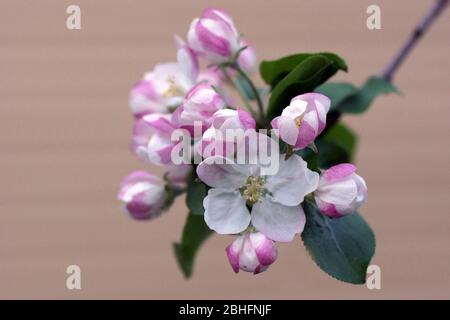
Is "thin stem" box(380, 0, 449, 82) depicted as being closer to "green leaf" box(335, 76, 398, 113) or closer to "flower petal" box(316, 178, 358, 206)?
"green leaf" box(335, 76, 398, 113)

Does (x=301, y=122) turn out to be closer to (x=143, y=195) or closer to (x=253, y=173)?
(x=253, y=173)

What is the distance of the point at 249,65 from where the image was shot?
27.9 inches

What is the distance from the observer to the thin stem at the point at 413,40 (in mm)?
781

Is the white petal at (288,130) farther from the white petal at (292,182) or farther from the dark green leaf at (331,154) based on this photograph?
the dark green leaf at (331,154)

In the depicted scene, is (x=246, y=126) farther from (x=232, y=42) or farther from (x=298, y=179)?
(x=232, y=42)

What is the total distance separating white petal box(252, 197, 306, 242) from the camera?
50 cm

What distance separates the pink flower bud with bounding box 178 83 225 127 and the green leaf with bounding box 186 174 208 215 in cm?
8

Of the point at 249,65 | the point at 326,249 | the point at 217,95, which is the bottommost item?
the point at 326,249

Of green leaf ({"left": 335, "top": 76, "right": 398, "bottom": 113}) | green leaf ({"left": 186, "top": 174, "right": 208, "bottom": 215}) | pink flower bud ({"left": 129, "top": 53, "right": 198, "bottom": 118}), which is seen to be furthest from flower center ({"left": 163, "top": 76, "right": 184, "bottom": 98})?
green leaf ({"left": 335, "top": 76, "right": 398, "bottom": 113})

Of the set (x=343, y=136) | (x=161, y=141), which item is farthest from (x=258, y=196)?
(x=343, y=136)

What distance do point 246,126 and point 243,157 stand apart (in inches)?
1.0

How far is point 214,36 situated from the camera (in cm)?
61

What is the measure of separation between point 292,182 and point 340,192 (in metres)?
0.04

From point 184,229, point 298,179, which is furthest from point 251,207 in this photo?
point 184,229
